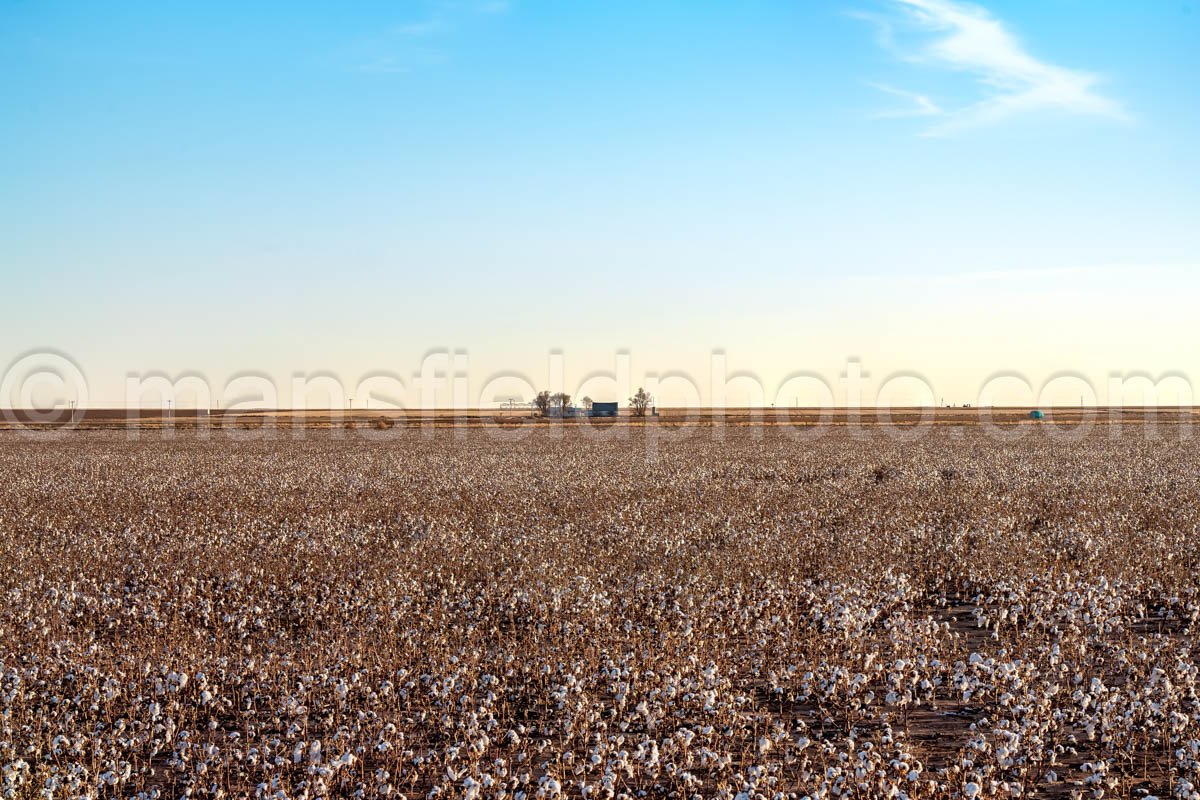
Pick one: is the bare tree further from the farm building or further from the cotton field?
the cotton field

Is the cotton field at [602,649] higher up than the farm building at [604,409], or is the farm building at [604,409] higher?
the farm building at [604,409]

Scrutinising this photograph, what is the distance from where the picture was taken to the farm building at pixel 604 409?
4911 inches

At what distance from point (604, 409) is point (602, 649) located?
11789cm

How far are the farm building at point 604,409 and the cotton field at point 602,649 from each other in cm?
10619

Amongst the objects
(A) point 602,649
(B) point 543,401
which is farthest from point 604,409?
(A) point 602,649

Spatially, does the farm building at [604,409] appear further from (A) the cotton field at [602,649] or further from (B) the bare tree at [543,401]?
(A) the cotton field at [602,649]

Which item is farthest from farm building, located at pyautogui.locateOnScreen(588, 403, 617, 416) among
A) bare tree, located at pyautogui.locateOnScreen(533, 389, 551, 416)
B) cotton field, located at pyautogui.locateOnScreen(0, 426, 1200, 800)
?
cotton field, located at pyautogui.locateOnScreen(0, 426, 1200, 800)

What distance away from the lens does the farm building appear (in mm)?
124750

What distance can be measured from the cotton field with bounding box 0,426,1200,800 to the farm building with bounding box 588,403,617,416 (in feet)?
348

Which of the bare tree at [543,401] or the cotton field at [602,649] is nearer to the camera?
the cotton field at [602,649]

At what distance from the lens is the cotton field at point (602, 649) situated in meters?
5.97

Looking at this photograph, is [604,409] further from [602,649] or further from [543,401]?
[602,649]

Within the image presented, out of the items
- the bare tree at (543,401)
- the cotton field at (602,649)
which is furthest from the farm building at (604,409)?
the cotton field at (602,649)

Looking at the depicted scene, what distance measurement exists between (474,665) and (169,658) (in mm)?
2591
